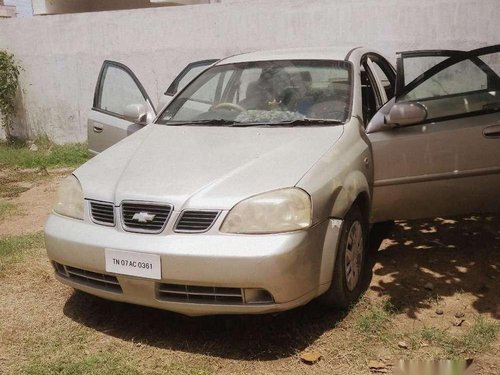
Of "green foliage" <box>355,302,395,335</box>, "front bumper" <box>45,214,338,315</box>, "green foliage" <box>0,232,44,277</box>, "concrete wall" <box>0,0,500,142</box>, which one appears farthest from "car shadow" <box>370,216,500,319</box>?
"concrete wall" <box>0,0,500,142</box>

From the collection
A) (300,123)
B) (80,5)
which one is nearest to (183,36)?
(300,123)

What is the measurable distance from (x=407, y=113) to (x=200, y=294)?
1.83 m

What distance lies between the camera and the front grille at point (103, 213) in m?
3.04

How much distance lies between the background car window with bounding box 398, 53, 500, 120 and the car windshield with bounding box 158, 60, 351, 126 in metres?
0.55

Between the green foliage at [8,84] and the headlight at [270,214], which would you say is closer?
the headlight at [270,214]

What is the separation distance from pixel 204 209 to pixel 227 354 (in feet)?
2.64

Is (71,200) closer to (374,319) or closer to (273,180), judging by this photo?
(273,180)

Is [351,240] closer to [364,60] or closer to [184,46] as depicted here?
[364,60]

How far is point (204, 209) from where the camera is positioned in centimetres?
284

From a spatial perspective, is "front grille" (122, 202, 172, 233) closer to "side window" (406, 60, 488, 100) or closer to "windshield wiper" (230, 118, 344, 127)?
"windshield wiper" (230, 118, 344, 127)

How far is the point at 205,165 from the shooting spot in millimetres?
3172

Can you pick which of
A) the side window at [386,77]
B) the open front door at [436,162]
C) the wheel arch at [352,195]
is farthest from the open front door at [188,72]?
the wheel arch at [352,195]

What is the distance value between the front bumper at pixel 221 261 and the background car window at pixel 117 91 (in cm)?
223

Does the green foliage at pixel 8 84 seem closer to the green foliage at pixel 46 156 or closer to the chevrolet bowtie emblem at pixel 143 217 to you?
the green foliage at pixel 46 156
